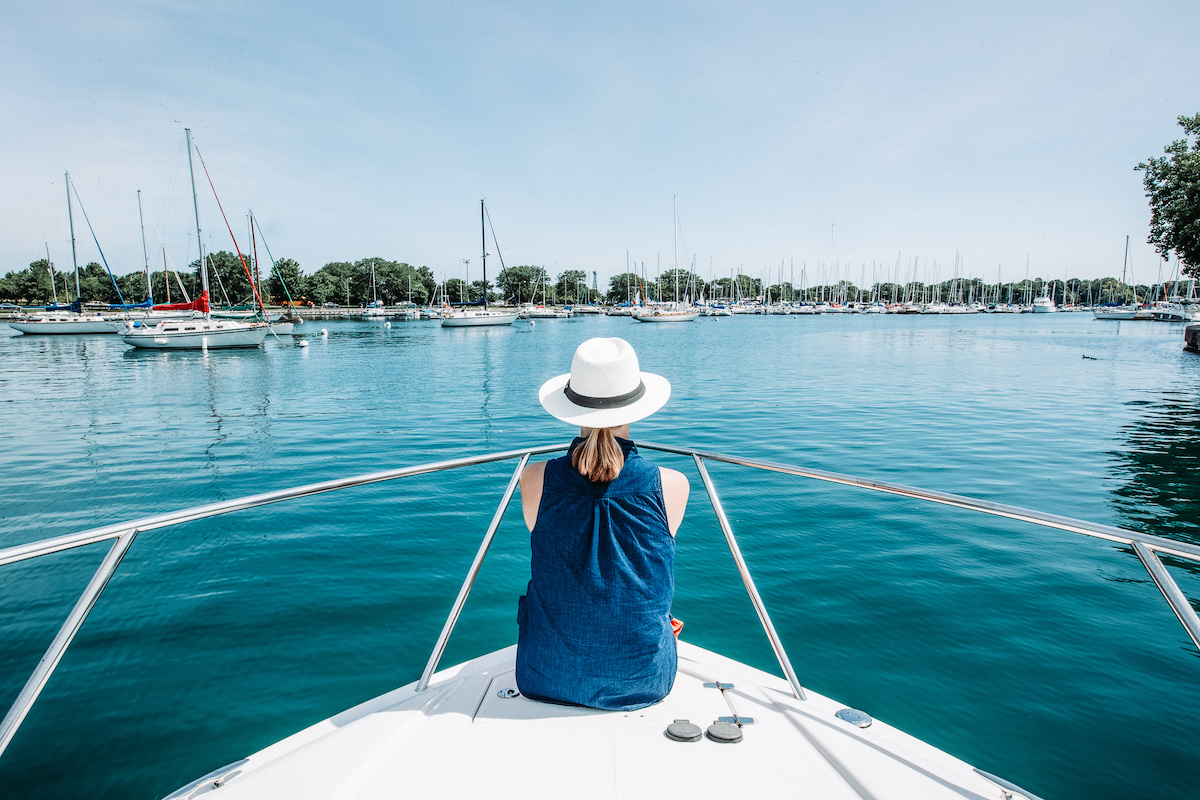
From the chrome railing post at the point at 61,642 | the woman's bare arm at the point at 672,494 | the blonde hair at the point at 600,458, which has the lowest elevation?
the chrome railing post at the point at 61,642

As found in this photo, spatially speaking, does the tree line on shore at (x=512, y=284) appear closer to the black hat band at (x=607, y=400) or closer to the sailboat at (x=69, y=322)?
the sailboat at (x=69, y=322)

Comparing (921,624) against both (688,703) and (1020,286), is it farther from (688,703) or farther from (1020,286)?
(1020,286)

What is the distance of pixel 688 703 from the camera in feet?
6.61

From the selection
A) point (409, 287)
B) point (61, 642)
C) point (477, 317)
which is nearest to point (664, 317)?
point (477, 317)

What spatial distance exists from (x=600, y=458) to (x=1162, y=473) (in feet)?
37.4

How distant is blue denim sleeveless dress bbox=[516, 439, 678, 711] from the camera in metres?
1.85

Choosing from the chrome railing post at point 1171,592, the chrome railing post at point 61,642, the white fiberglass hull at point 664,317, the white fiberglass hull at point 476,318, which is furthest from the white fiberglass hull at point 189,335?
the white fiberglass hull at point 664,317

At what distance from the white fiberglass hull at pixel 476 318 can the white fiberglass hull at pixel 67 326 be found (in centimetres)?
2635

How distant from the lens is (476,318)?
6384cm

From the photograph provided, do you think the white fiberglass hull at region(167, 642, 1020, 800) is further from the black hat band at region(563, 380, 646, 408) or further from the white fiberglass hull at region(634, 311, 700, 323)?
the white fiberglass hull at region(634, 311, 700, 323)

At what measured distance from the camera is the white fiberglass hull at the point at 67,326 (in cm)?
4544

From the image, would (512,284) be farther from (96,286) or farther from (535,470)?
(535,470)

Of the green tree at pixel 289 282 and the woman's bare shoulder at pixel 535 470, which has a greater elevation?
the green tree at pixel 289 282

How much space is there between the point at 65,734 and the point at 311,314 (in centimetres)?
9399
